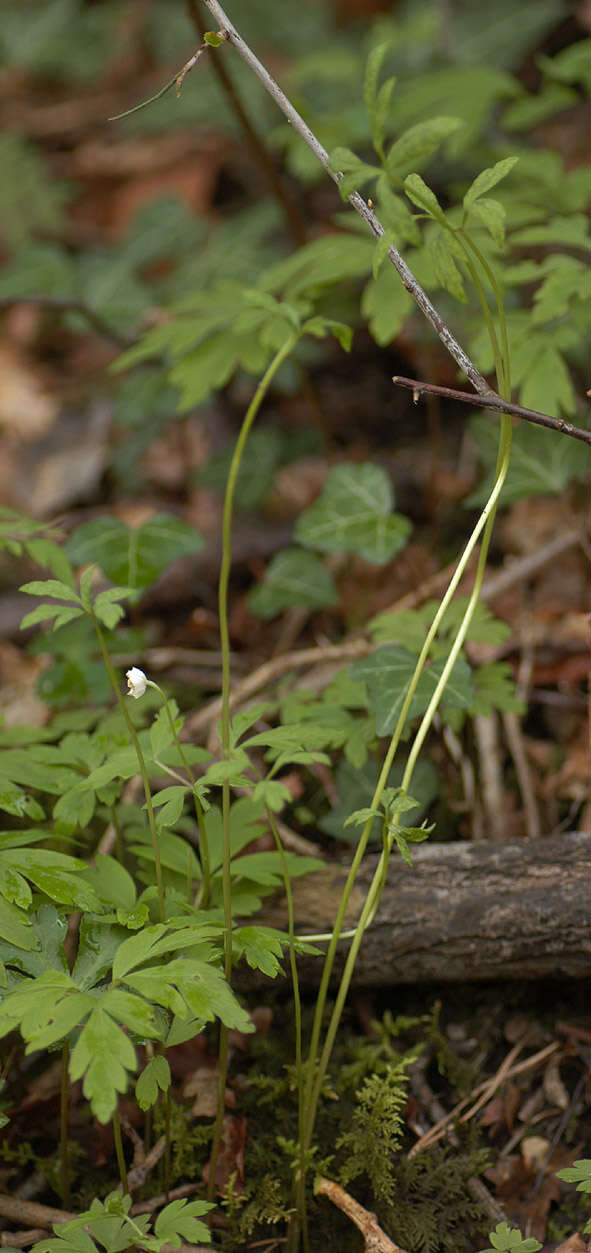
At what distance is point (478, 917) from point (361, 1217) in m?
0.58

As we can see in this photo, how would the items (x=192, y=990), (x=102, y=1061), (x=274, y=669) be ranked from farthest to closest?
(x=274, y=669), (x=192, y=990), (x=102, y=1061)

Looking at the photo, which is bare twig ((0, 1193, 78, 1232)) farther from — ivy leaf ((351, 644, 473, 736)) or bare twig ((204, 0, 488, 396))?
bare twig ((204, 0, 488, 396))

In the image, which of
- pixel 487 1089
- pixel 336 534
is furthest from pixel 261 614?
pixel 487 1089

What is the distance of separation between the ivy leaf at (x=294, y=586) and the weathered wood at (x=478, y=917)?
1020 millimetres

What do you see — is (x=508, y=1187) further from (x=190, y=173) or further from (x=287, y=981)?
(x=190, y=173)

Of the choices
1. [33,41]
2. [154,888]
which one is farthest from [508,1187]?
[33,41]

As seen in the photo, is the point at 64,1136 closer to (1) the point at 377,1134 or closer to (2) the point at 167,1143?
(2) the point at 167,1143

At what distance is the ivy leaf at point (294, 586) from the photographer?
2830 millimetres

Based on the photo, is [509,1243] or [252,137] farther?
[252,137]

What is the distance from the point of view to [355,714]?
8.60ft

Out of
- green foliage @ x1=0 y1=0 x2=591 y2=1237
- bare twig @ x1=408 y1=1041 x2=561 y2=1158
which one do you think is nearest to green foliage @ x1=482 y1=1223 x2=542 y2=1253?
green foliage @ x1=0 y1=0 x2=591 y2=1237

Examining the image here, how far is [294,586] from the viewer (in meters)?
2.85

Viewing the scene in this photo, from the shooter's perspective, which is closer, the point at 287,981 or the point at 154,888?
the point at 154,888

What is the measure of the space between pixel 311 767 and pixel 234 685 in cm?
37
